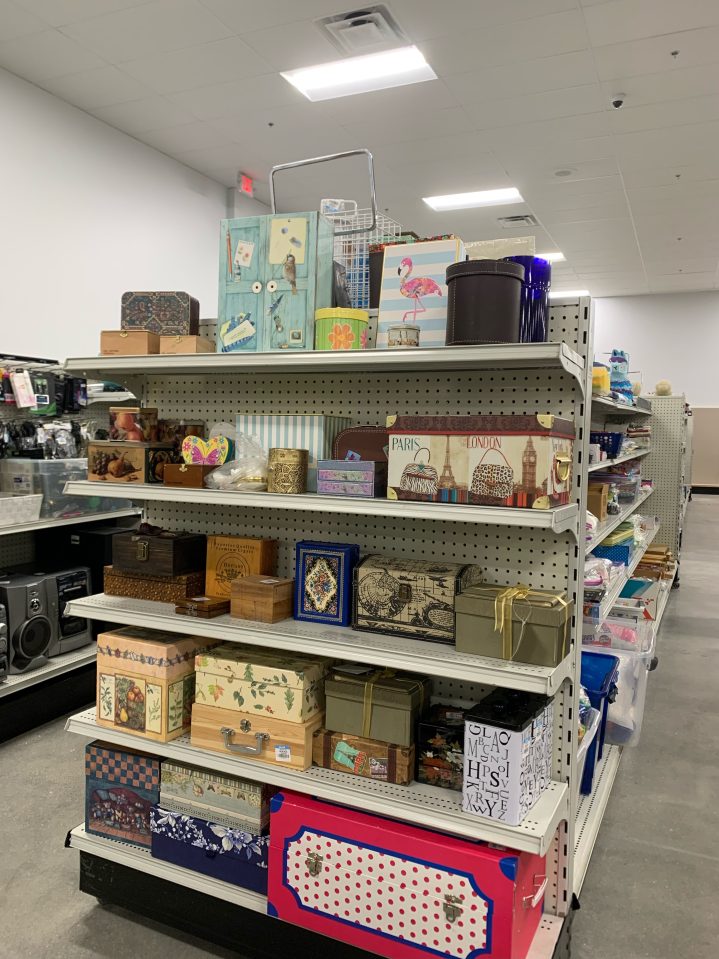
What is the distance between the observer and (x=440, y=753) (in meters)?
1.85

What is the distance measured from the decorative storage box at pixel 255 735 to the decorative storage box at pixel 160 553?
433 millimetres

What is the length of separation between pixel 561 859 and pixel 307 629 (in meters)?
0.98

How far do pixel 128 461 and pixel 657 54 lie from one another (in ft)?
13.6

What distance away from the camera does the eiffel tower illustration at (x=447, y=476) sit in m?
1.74

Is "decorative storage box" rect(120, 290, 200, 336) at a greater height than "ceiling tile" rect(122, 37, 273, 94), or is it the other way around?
"ceiling tile" rect(122, 37, 273, 94)

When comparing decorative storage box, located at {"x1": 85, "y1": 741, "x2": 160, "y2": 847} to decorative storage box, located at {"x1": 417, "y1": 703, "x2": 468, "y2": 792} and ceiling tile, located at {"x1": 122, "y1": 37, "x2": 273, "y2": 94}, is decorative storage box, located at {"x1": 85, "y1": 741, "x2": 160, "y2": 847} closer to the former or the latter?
decorative storage box, located at {"x1": 417, "y1": 703, "x2": 468, "y2": 792}

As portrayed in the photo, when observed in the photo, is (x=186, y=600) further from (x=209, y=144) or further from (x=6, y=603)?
(x=209, y=144)

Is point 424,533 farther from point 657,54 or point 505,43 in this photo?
point 657,54

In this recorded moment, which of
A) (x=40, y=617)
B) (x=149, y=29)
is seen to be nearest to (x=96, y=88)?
(x=149, y=29)

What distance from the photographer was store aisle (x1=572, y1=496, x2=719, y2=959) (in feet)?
6.96

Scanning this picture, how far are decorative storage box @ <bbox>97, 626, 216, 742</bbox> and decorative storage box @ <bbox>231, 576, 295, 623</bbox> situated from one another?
23 cm

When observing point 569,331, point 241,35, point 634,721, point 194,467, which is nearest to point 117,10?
point 241,35

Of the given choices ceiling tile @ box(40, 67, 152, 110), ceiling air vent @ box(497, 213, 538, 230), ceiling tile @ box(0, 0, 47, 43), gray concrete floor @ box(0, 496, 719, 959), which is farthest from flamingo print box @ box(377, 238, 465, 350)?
ceiling air vent @ box(497, 213, 538, 230)

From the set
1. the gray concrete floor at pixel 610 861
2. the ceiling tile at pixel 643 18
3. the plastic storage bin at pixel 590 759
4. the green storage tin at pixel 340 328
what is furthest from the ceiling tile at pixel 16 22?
the plastic storage bin at pixel 590 759
